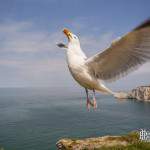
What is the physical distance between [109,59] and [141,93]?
111190 millimetres

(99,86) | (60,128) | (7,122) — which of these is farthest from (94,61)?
(7,122)

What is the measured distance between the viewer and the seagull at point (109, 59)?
316cm

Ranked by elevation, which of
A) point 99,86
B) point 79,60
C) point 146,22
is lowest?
point 99,86

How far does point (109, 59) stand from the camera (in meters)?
3.60

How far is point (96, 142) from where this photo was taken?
2275 cm

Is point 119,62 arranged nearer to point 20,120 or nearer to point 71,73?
point 71,73

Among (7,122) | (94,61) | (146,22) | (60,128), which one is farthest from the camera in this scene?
(7,122)

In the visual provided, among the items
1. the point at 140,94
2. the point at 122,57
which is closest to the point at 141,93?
the point at 140,94

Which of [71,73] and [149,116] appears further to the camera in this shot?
[149,116]

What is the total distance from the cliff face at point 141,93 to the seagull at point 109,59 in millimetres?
106655

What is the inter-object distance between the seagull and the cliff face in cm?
10665

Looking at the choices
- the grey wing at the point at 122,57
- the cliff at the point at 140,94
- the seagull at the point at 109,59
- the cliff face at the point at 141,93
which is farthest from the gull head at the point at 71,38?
the cliff face at the point at 141,93

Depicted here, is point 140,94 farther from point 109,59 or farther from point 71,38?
point 71,38

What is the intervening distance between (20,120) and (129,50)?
192 ft
